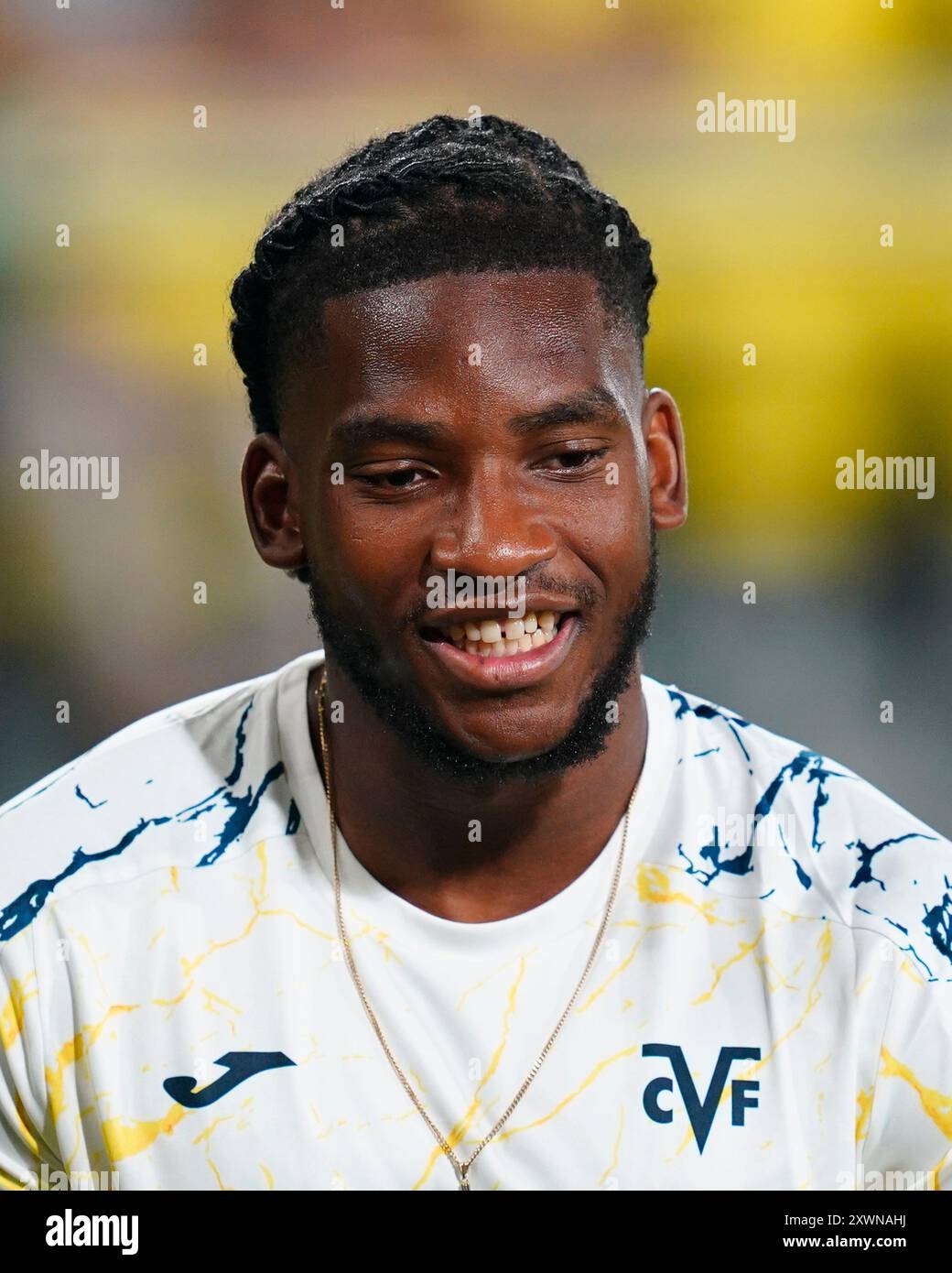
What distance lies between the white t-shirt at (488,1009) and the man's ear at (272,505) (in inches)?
12.9

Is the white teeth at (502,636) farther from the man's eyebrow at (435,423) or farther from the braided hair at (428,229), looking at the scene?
the braided hair at (428,229)

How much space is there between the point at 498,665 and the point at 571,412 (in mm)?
303

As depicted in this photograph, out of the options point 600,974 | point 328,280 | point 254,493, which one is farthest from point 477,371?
point 600,974

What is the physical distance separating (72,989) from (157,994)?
0.34 ft

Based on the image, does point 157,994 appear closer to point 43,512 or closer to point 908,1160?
point 908,1160

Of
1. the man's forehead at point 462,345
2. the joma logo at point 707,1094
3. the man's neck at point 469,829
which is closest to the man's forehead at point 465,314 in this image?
the man's forehead at point 462,345

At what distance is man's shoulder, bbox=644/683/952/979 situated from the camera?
184 centimetres

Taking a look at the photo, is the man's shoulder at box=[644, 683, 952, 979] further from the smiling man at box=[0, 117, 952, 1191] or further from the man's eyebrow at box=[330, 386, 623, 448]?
the man's eyebrow at box=[330, 386, 623, 448]

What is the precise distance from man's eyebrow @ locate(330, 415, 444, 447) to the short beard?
206 millimetres

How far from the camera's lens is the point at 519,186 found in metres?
1.82

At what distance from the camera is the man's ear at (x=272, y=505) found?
1.96m

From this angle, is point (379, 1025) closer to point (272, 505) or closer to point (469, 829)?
point (469, 829)

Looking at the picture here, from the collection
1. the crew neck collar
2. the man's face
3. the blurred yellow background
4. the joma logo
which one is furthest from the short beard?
the blurred yellow background

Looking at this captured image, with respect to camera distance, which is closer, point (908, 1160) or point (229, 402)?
point (908, 1160)
